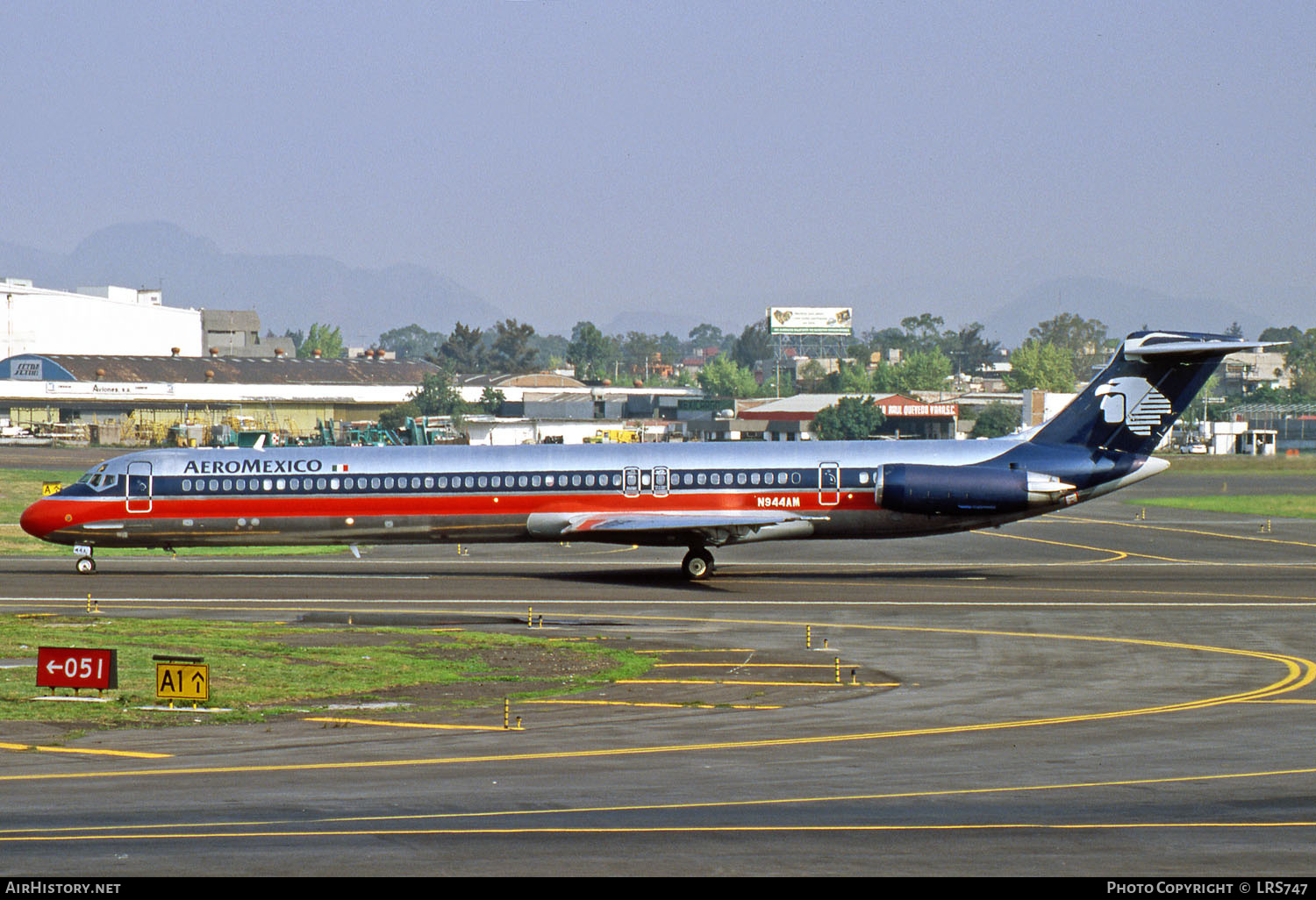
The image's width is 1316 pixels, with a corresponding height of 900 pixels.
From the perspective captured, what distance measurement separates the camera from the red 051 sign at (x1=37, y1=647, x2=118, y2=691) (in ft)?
72.3

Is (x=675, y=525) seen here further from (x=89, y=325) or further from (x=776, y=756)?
(x=89, y=325)

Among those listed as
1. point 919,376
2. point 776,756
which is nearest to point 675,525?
point 776,756

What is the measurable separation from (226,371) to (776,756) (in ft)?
461

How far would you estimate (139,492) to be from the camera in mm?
40875

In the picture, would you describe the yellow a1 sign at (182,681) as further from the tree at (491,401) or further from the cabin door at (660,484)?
the tree at (491,401)

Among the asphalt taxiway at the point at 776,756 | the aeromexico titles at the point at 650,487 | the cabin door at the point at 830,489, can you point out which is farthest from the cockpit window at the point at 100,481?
the cabin door at the point at 830,489

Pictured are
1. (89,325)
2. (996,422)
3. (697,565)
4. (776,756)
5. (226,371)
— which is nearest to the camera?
(776,756)

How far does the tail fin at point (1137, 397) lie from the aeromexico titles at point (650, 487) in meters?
0.05

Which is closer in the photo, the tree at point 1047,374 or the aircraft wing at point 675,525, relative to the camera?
the aircraft wing at point 675,525

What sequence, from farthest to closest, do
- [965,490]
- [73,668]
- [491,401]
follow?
[491,401] < [965,490] < [73,668]

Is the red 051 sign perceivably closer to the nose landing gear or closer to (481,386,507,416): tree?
the nose landing gear

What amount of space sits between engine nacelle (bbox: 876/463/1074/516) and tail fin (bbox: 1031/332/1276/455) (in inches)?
82.6

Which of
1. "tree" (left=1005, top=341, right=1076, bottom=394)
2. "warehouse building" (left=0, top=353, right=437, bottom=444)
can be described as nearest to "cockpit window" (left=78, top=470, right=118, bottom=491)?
"warehouse building" (left=0, top=353, right=437, bottom=444)

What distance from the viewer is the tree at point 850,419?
130875 mm
